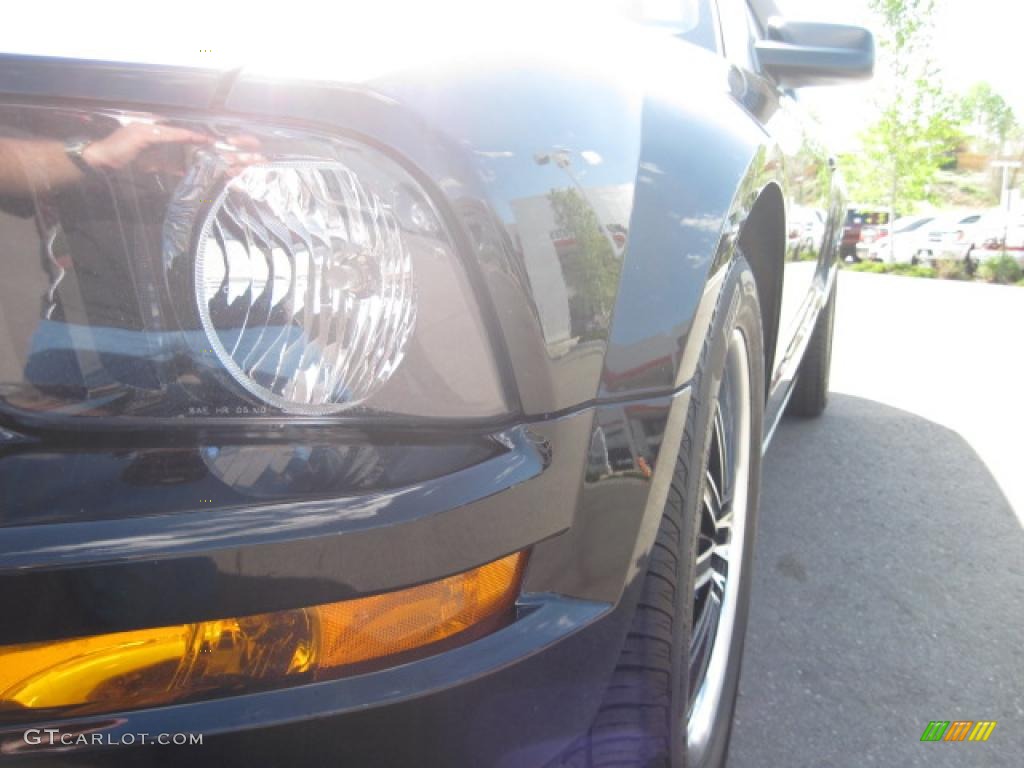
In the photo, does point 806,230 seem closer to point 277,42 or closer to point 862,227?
point 277,42

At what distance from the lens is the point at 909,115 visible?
23.3 meters

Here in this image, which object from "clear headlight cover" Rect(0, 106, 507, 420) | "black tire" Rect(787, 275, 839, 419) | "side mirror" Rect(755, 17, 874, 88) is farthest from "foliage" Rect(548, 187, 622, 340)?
"black tire" Rect(787, 275, 839, 419)

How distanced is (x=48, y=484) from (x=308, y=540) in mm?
272

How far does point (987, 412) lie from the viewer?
4.48 m

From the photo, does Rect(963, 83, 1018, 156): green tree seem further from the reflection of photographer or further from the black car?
the reflection of photographer

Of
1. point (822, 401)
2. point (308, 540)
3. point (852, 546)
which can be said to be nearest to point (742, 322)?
point (308, 540)

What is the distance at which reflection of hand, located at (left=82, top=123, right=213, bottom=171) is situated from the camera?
0.89 m

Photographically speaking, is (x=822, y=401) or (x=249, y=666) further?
(x=822, y=401)

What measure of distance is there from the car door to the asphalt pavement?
675 millimetres

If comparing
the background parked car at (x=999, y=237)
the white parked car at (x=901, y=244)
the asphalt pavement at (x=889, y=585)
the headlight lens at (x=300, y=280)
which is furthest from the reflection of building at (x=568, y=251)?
the white parked car at (x=901, y=244)

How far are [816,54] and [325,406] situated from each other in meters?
1.98

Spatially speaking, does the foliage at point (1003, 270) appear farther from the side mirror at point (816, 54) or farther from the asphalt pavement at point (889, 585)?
the side mirror at point (816, 54)

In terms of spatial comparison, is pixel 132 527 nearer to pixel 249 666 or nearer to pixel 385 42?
pixel 249 666

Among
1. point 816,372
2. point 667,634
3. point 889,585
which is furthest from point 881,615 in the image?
point 816,372
